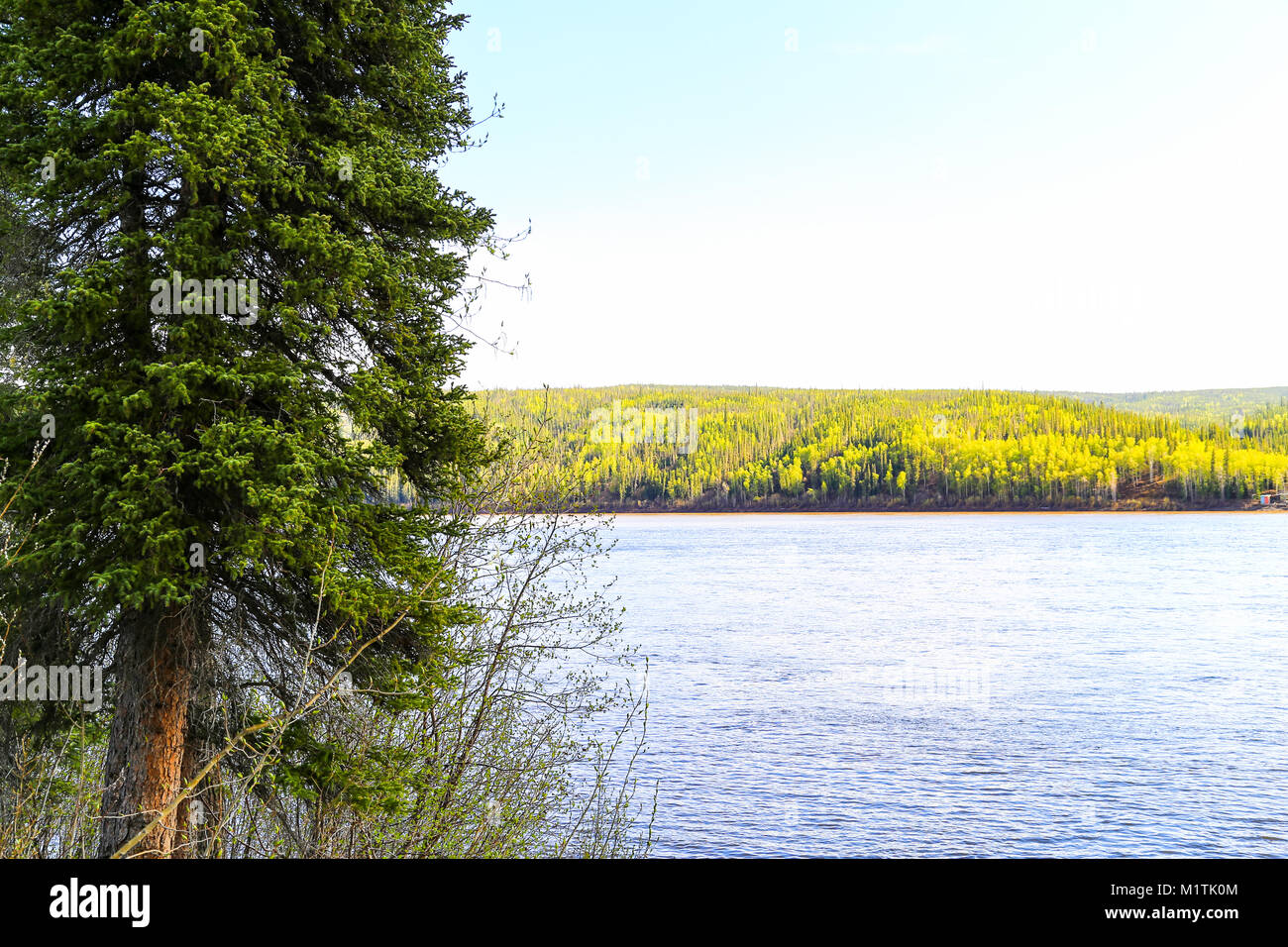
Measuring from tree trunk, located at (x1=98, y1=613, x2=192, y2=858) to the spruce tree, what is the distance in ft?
0.08

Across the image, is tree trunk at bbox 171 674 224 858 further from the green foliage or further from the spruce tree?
the green foliage

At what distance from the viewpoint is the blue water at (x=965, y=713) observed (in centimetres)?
2025

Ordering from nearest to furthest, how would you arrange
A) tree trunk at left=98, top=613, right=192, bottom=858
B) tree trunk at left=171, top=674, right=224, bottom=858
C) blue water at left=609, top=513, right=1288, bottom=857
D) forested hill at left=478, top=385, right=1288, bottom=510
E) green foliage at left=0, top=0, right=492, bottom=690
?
green foliage at left=0, top=0, right=492, bottom=690, tree trunk at left=171, top=674, right=224, bottom=858, tree trunk at left=98, top=613, right=192, bottom=858, blue water at left=609, top=513, right=1288, bottom=857, forested hill at left=478, top=385, right=1288, bottom=510

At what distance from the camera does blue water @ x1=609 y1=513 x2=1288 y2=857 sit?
20.2 m

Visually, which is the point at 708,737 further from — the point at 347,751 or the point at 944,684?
the point at 347,751

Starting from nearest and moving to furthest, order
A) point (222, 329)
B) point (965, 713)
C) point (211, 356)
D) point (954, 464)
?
point (211, 356) → point (222, 329) → point (965, 713) → point (954, 464)

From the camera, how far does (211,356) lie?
30.3 feet

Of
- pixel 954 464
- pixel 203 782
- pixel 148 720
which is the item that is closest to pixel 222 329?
pixel 148 720

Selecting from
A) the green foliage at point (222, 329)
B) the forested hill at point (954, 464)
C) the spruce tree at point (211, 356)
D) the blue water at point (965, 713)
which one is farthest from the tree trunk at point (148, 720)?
the forested hill at point (954, 464)

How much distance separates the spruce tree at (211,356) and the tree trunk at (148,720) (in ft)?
0.08

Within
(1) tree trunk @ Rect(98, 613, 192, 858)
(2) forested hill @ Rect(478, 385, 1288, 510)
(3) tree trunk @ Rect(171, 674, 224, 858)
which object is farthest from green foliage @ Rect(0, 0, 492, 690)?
(2) forested hill @ Rect(478, 385, 1288, 510)

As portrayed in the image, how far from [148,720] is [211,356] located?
138 inches

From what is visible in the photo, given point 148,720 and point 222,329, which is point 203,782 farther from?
point 222,329

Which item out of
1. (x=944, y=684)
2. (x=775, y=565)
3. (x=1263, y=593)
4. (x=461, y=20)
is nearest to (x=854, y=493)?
(x=775, y=565)
